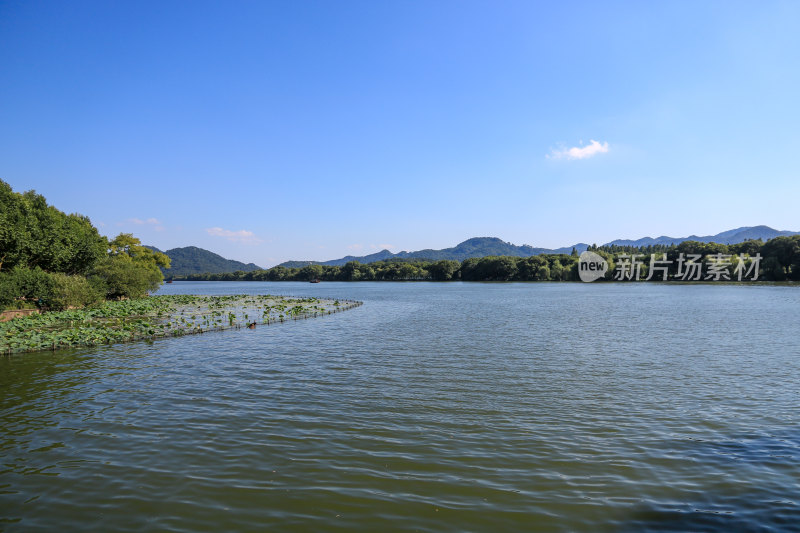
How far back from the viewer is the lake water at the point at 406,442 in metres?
7.92

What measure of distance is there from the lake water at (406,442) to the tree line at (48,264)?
25.5m

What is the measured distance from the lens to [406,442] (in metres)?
11.1

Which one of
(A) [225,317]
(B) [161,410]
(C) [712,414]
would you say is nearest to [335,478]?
(B) [161,410]

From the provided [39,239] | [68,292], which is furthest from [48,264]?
[68,292]

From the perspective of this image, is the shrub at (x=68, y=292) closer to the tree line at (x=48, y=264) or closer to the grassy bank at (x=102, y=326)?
the tree line at (x=48, y=264)

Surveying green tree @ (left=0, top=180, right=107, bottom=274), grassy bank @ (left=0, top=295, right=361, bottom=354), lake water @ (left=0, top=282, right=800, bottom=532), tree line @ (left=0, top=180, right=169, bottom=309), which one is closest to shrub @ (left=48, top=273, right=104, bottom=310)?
tree line @ (left=0, top=180, right=169, bottom=309)

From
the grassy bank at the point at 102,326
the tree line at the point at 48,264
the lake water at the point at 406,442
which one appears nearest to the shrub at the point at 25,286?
the tree line at the point at 48,264

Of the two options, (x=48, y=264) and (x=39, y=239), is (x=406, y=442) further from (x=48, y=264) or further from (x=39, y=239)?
(x=48, y=264)

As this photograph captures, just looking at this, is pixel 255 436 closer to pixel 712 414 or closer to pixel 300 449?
pixel 300 449

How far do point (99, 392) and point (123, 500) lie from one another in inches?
396

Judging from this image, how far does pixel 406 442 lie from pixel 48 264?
5857 centimetres

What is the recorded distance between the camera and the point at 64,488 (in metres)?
9.00

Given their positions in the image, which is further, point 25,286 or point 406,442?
point 25,286

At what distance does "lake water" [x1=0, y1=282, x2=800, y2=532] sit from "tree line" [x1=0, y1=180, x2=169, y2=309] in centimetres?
2551
